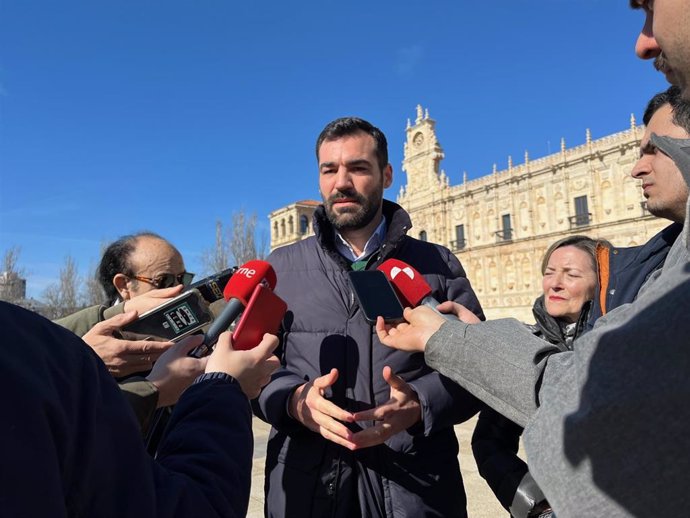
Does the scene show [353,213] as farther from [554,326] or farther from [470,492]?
[470,492]

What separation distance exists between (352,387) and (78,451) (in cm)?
147

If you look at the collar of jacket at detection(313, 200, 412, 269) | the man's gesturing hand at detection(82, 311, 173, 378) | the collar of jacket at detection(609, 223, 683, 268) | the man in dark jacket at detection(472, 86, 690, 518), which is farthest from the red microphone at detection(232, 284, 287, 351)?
the collar of jacket at detection(609, 223, 683, 268)

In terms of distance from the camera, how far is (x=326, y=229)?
252 centimetres

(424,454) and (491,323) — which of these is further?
(424,454)

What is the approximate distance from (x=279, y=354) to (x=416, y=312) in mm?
1049

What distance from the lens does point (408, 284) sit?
2.00 metres

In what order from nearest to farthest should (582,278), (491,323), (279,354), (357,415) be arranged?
1. (491,323)
2. (357,415)
3. (279,354)
4. (582,278)

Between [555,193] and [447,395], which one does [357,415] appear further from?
[555,193]

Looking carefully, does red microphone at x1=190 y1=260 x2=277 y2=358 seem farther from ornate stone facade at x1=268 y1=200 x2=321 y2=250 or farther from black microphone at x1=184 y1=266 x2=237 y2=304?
ornate stone facade at x1=268 y1=200 x2=321 y2=250

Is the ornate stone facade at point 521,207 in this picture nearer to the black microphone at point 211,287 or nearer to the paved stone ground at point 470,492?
the paved stone ground at point 470,492

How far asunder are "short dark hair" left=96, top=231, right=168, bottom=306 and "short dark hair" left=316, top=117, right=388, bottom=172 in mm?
1187

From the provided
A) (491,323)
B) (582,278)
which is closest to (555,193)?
(582,278)

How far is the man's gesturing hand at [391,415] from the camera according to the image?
1.88m

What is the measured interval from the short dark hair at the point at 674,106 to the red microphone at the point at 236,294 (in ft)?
5.63
